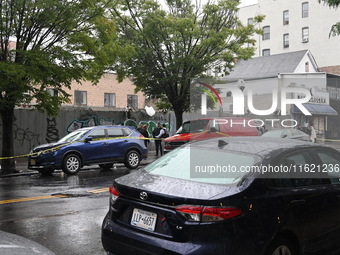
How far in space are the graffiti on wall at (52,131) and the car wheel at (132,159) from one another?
740 cm

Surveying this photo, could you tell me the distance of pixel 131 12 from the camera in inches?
820

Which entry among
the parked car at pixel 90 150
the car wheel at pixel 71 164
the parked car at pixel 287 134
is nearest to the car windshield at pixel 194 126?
the parked car at pixel 287 134

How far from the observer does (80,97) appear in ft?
136

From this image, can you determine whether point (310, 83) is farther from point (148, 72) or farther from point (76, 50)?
point (76, 50)

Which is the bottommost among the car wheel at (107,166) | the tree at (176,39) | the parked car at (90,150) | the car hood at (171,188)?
the car wheel at (107,166)

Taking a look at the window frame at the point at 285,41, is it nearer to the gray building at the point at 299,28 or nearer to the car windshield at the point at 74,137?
the gray building at the point at 299,28

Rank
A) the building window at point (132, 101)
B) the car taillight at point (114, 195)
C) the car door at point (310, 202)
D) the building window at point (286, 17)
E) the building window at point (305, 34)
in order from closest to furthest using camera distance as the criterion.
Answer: the car door at point (310, 202) → the car taillight at point (114, 195) → the building window at point (132, 101) → the building window at point (305, 34) → the building window at point (286, 17)

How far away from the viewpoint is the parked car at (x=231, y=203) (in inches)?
145

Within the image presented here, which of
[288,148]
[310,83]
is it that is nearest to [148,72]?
[288,148]

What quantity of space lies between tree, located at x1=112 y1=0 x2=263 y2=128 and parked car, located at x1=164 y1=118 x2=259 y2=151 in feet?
11.6

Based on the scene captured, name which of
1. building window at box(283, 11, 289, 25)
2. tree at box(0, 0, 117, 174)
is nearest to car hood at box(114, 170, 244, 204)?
tree at box(0, 0, 117, 174)

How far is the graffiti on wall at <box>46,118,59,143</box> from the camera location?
69.8 feet

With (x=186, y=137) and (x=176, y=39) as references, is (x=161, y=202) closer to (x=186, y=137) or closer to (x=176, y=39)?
(x=186, y=137)

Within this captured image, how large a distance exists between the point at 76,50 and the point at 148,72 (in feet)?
21.5
